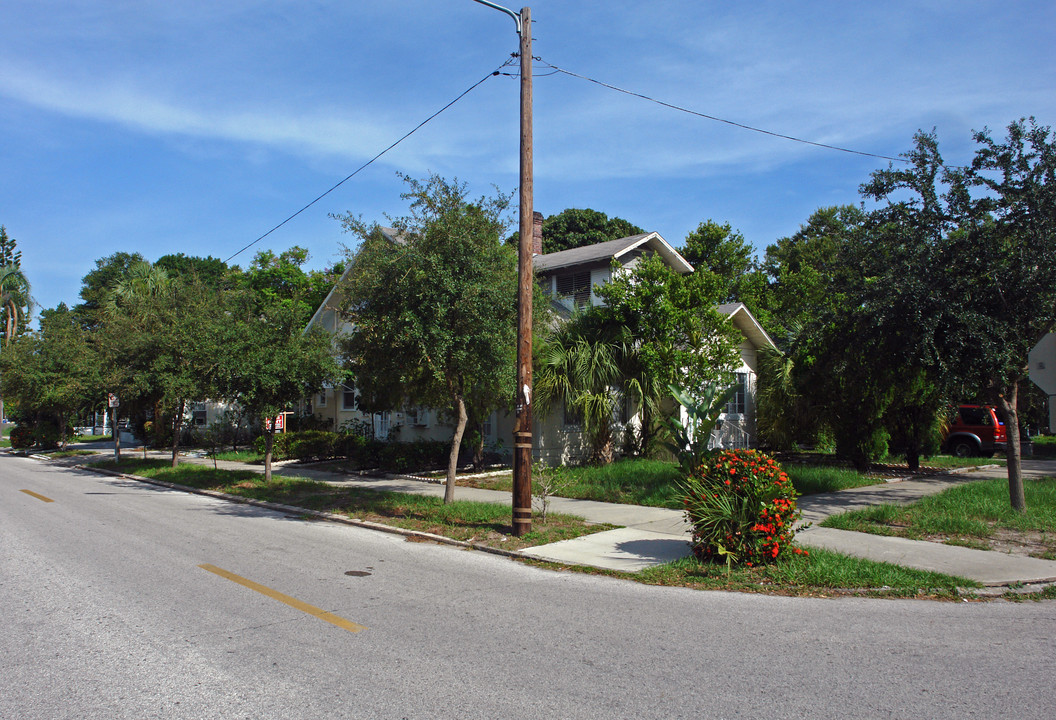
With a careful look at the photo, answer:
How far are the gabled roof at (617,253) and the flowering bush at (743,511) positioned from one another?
479 inches

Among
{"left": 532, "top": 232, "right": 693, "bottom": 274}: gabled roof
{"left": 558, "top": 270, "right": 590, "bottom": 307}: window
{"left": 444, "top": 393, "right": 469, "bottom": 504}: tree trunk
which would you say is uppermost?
{"left": 532, "top": 232, "right": 693, "bottom": 274}: gabled roof

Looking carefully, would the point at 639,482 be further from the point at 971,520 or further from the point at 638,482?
the point at 971,520

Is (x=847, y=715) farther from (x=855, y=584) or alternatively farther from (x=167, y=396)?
(x=167, y=396)

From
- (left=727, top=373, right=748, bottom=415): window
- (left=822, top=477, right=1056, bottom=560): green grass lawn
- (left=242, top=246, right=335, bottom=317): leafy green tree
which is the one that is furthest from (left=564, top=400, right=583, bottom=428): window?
(left=242, top=246, right=335, bottom=317): leafy green tree

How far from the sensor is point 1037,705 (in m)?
4.37

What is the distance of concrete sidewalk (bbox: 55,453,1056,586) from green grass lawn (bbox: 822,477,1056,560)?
0.42 metres

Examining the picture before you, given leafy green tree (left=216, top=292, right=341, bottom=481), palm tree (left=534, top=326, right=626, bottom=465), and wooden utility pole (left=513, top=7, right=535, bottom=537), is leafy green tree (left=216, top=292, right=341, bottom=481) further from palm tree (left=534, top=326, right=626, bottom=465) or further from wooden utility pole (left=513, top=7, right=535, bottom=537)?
wooden utility pole (left=513, top=7, right=535, bottom=537)

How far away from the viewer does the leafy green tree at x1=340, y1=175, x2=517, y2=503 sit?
11547 millimetres

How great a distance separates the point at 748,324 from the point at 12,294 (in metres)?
63.0

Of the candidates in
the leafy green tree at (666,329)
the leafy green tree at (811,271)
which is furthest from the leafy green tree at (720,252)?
the leafy green tree at (666,329)

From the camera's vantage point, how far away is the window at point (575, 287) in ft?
69.8

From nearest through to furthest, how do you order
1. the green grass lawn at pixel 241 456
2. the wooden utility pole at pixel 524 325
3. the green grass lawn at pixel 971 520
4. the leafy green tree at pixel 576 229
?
the green grass lawn at pixel 971 520 → the wooden utility pole at pixel 524 325 → the green grass lawn at pixel 241 456 → the leafy green tree at pixel 576 229

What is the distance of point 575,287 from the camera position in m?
21.7

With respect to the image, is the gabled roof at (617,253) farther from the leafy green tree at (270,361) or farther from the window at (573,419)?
the leafy green tree at (270,361)
